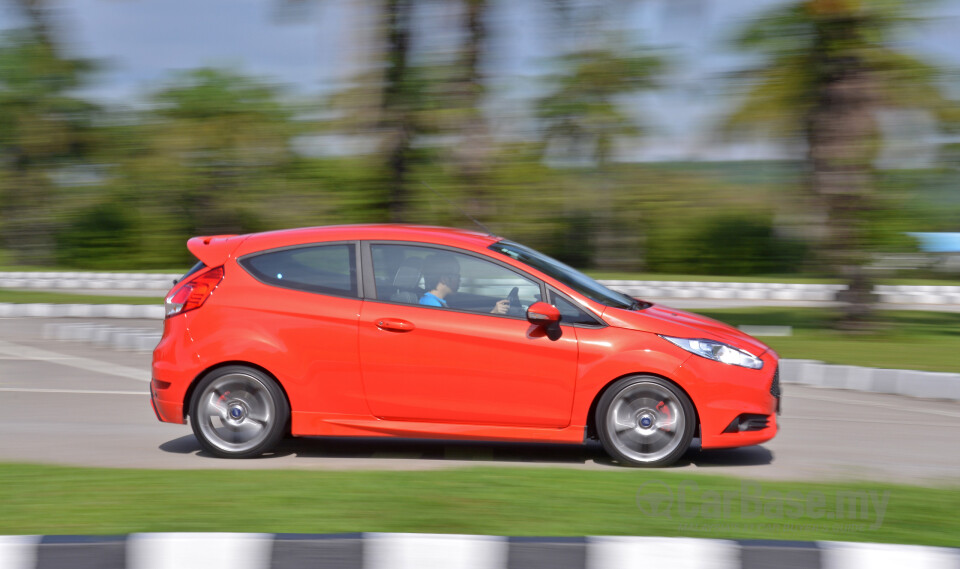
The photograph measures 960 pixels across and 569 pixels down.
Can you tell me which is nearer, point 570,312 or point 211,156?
point 570,312

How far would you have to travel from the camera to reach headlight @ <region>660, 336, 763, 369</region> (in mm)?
6637

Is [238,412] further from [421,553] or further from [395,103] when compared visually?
[395,103]

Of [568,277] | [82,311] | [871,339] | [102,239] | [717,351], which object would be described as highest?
[102,239]

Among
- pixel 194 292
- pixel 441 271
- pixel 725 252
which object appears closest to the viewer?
pixel 441 271

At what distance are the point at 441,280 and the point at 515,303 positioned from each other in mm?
517

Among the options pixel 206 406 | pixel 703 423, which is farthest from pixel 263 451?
pixel 703 423

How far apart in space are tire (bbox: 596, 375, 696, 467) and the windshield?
23.9 inches

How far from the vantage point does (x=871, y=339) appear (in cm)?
1666

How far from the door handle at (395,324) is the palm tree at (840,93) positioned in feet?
38.5

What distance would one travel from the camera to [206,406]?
6898 millimetres

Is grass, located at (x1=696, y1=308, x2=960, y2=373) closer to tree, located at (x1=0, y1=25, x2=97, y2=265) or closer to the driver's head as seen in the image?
the driver's head

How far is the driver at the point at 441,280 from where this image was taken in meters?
6.80

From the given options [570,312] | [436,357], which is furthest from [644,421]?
[436,357]
